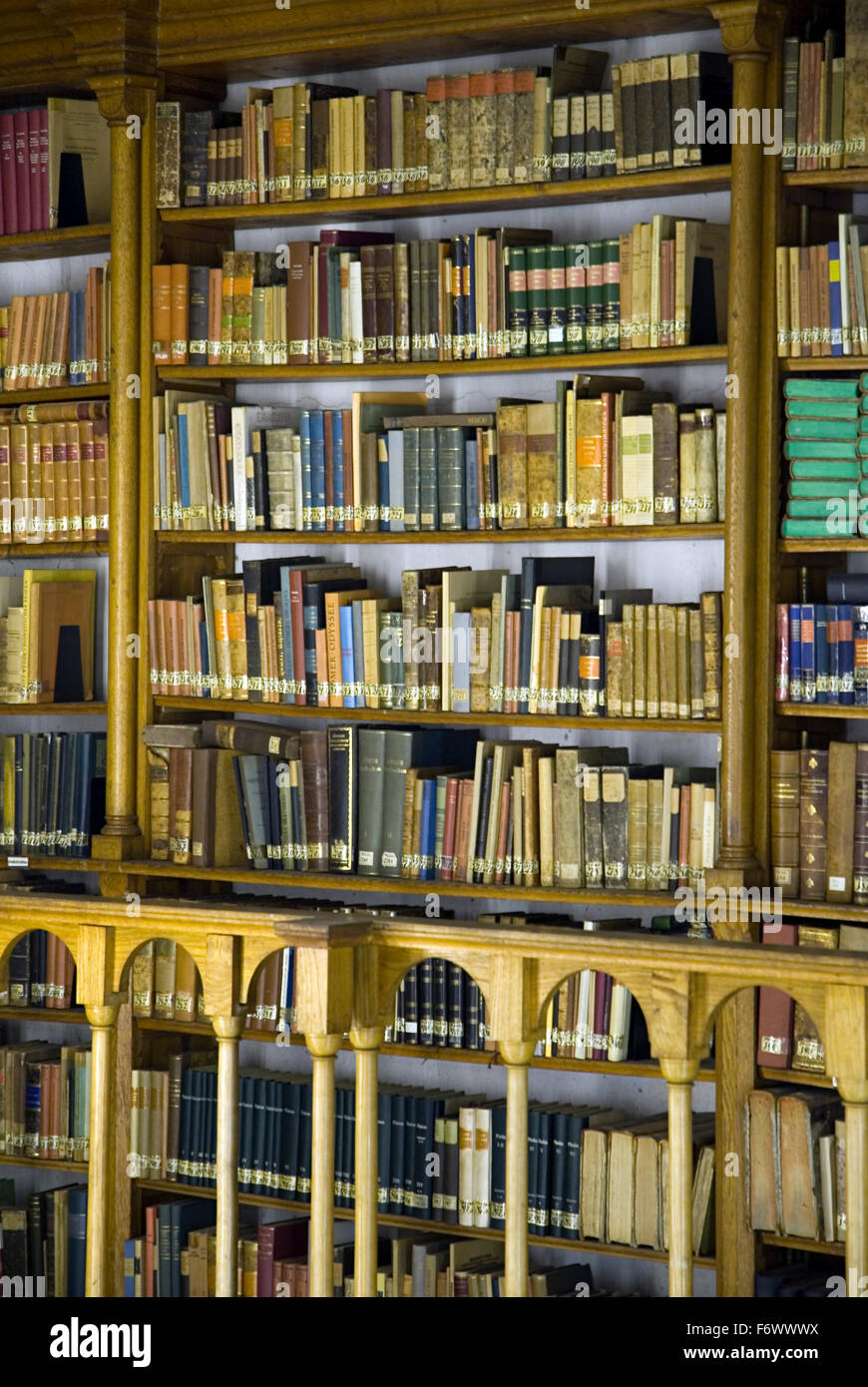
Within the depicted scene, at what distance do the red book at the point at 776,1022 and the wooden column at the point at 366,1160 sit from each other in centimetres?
167

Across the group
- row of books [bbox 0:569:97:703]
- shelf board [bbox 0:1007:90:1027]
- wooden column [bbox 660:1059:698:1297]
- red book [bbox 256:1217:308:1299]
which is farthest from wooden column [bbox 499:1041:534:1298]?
row of books [bbox 0:569:97:703]

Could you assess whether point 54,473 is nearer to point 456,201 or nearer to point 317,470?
point 317,470

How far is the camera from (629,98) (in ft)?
14.3

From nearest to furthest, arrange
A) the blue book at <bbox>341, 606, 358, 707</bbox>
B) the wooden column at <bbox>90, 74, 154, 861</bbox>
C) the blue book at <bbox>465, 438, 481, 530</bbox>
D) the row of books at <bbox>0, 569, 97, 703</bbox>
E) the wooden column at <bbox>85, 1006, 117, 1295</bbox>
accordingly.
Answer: the wooden column at <bbox>85, 1006, 117, 1295</bbox>
the blue book at <bbox>465, 438, 481, 530</bbox>
the blue book at <bbox>341, 606, 358, 707</bbox>
the wooden column at <bbox>90, 74, 154, 861</bbox>
the row of books at <bbox>0, 569, 97, 703</bbox>

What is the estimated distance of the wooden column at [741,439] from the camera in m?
4.16

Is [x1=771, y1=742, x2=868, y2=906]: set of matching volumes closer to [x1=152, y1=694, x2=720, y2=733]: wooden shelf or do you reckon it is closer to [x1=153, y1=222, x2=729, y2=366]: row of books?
[x1=152, y1=694, x2=720, y2=733]: wooden shelf

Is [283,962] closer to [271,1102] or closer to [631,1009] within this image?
[271,1102]

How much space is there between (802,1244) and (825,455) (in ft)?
5.63

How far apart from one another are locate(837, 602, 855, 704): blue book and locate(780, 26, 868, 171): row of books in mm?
957

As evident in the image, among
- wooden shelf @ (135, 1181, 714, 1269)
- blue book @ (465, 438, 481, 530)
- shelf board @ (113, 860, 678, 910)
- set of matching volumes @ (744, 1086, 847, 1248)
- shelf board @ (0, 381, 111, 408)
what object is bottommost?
wooden shelf @ (135, 1181, 714, 1269)

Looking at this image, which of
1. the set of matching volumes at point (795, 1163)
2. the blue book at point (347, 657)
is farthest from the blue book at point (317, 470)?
the set of matching volumes at point (795, 1163)

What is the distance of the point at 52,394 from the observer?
5.25m

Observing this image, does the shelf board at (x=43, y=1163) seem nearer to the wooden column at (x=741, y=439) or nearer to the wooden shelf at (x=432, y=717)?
the wooden shelf at (x=432, y=717)

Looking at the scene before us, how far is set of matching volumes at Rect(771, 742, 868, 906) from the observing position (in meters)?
4.13
